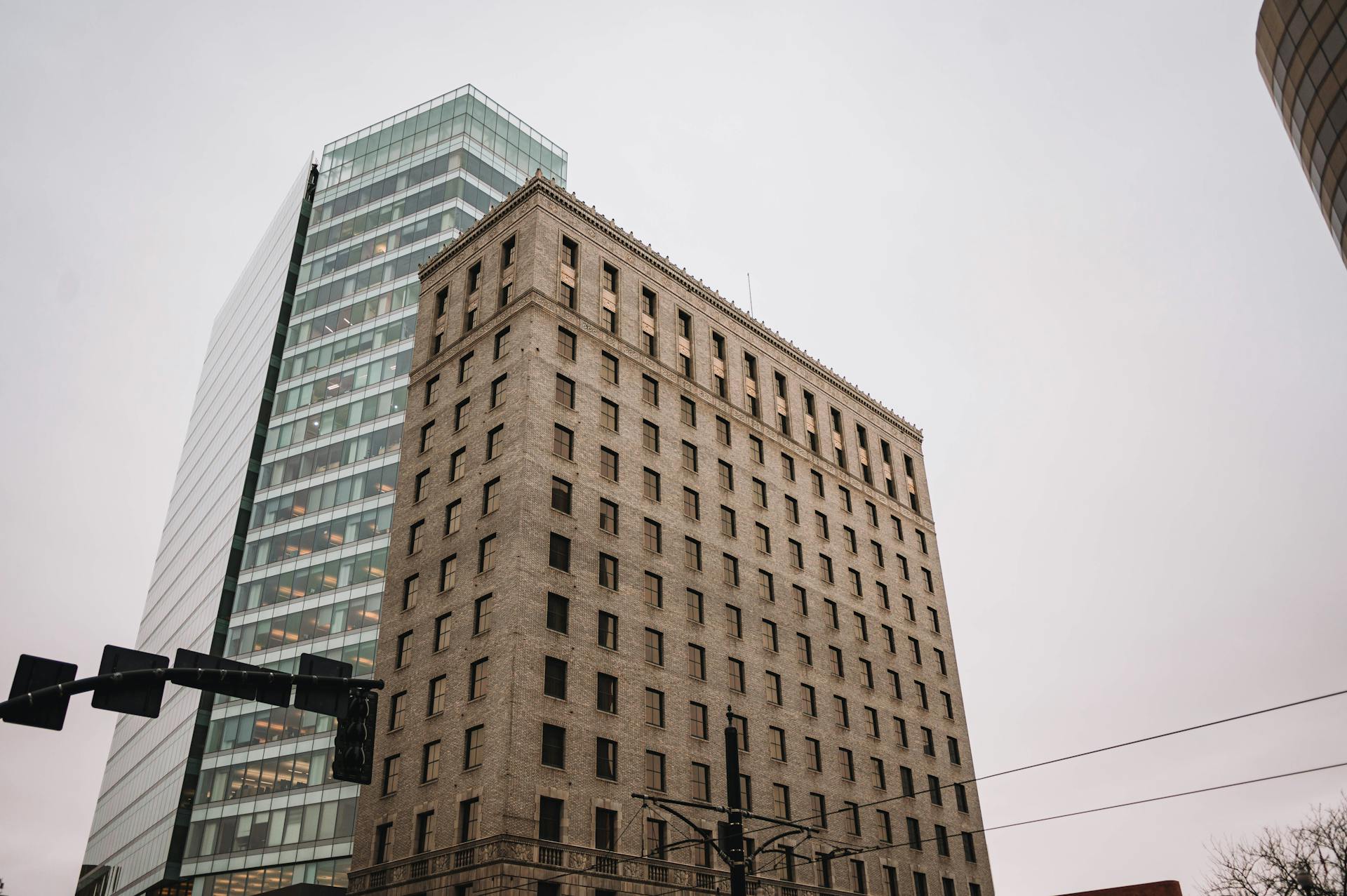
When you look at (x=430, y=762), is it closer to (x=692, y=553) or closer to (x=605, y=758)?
(x=605, y=758)

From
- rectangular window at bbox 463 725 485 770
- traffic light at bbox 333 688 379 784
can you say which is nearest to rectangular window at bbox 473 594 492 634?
rectangular window at bbox 463 725 485 770

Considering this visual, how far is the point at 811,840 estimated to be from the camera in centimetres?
5578

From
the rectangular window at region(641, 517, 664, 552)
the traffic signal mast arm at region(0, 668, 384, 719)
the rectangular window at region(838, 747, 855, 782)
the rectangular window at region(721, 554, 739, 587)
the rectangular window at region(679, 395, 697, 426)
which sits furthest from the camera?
the rectangular window at region(679, 395, 697, 426)

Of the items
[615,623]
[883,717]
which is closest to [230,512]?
[615,623]

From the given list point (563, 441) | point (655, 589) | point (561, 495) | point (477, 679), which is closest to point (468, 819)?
point (477, 679)

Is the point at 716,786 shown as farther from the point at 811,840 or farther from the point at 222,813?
the point at 222,813

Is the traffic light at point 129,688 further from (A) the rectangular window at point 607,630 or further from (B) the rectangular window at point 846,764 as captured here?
(B) the rectangular window at point 846,764

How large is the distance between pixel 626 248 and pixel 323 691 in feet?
161

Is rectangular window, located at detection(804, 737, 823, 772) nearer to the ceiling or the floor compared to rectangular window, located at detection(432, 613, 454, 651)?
nearer to the floor

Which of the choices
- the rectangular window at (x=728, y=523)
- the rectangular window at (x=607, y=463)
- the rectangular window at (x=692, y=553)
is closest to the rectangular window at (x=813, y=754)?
the rectangular window at (x=692, y=553)

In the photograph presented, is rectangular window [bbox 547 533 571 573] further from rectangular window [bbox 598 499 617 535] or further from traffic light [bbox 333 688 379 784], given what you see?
traffic light [bbox 333 688 379 784]

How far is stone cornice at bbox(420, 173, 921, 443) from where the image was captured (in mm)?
60000

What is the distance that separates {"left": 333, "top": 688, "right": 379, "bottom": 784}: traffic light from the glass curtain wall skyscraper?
4293 cm

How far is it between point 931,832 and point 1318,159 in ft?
160
